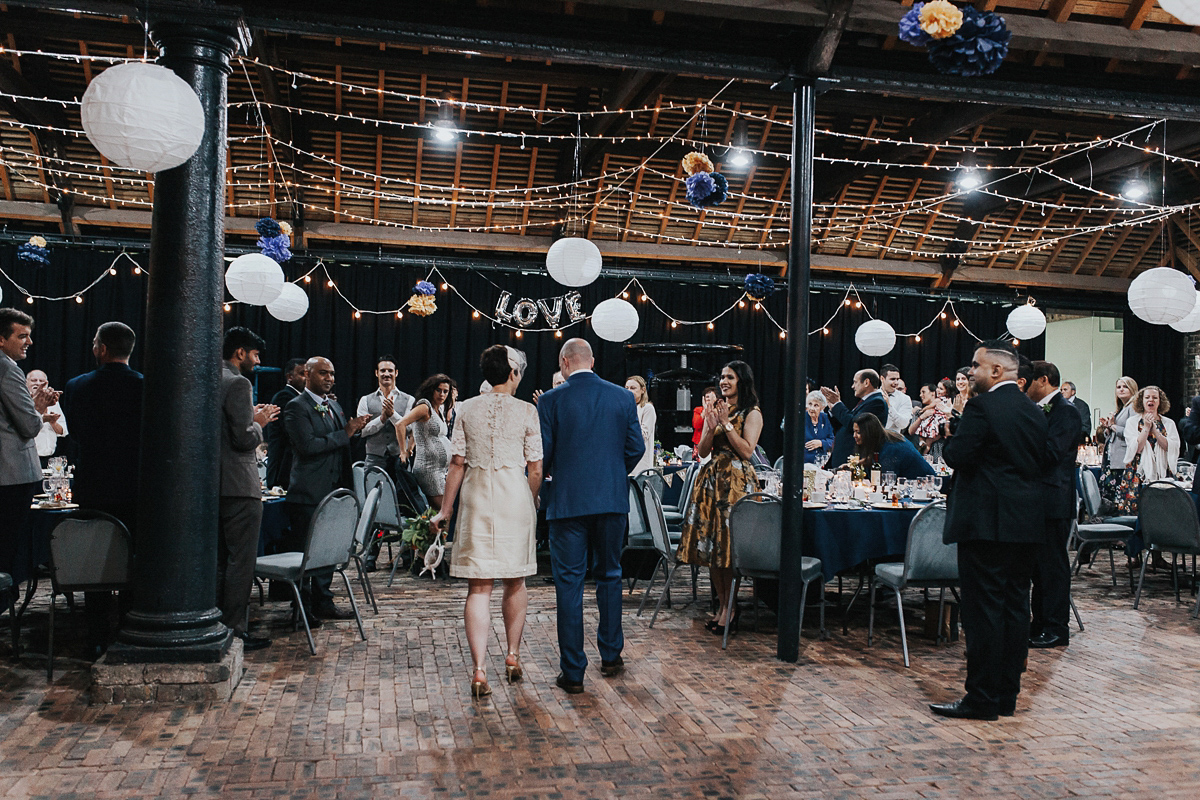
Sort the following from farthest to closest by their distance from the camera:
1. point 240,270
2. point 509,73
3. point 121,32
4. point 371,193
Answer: point 371,193, point 509,73, point 121,32, point 240,270

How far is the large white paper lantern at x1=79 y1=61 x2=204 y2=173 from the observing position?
3441mm

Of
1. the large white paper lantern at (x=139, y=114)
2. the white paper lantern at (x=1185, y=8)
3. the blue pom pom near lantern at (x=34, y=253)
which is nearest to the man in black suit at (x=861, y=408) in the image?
the white paper lantern at (x=1185, y=8)

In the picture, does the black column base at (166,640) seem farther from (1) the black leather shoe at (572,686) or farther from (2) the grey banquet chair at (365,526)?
(1) the black leather shoe at (572,686)

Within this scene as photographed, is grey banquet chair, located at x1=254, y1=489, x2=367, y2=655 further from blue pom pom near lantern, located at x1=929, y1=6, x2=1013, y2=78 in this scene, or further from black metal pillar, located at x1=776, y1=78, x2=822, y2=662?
blue pom pom near lantern, located at x1=929, y1=6, x2=1013, y2=78

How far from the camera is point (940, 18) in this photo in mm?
3625

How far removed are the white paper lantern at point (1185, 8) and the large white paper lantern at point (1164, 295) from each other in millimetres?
4943

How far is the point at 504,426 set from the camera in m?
4.18

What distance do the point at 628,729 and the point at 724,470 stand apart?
1945mm

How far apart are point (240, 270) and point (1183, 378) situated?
14.5 meters

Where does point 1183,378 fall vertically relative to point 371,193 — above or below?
below

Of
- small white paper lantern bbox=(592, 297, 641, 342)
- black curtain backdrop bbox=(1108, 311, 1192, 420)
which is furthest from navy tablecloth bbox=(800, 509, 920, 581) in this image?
black curtain backdrop bbox=(1108, 311, 1192, 420)

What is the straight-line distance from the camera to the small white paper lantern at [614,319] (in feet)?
32.6

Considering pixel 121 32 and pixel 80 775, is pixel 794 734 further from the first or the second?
pixel 121 32

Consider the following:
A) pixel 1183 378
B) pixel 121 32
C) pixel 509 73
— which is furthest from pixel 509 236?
pixel 1183 378
